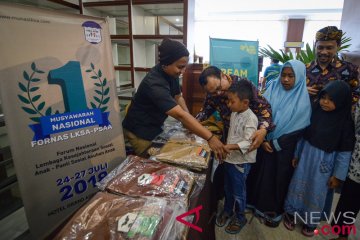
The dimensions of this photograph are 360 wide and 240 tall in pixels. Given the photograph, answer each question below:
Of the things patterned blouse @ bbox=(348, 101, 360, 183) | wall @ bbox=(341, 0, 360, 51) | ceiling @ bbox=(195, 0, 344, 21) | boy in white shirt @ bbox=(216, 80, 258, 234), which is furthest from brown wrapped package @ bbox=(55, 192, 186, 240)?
ceiling @ bbox=(195, 0, 344, 21)

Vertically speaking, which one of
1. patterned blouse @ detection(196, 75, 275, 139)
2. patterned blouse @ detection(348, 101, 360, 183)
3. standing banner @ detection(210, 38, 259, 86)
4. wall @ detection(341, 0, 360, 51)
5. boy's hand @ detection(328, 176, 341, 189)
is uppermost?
wall @ detection(341, 0, 360, 51)

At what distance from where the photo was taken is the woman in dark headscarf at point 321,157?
4.18 feet

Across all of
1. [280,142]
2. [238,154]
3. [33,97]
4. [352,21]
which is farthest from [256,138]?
[352,21]

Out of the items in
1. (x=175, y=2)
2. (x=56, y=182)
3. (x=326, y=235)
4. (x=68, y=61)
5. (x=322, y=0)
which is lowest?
(x=326, y=235)

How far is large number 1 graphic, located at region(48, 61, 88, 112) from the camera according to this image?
1057 mm

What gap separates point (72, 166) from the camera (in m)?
1.18

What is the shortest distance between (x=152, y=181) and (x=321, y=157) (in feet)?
3.88

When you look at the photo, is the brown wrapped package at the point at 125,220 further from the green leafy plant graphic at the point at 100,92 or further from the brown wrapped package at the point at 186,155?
the green leafy plant graphic at the point at 100,92

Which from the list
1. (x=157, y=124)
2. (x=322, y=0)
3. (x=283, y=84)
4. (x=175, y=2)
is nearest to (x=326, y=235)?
(x=283, y=84)

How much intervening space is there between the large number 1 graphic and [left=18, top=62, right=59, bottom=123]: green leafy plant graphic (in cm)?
7

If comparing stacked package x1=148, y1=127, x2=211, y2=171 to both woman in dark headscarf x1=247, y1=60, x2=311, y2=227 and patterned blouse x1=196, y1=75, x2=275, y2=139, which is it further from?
woman in dark headscarf x1=247, y1=60, x2=311, y2=227

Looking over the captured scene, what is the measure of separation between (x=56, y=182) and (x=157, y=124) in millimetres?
669

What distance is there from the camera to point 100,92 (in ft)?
4.08

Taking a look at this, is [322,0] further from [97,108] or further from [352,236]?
[97,108]
